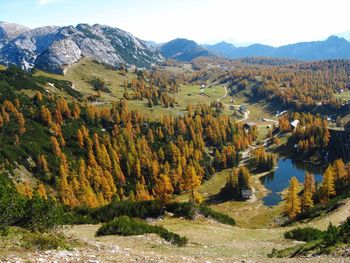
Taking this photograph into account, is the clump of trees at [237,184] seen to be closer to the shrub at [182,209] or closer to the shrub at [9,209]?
the shrub at [182,209]

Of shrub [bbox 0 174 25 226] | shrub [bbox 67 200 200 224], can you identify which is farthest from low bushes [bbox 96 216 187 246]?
shrub [bbox 67 200 200 224]

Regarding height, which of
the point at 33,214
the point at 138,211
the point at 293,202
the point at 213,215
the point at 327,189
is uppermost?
the point at 33,214

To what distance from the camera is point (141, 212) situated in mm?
77000

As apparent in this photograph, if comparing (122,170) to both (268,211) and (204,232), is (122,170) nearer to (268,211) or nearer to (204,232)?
(268,211)

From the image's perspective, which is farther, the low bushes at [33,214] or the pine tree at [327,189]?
the pine tree at [327,189]

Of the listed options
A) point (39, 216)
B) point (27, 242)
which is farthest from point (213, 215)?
point (27, 242)

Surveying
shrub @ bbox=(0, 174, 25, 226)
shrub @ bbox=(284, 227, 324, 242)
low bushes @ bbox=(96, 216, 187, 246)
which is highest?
shrub @ bbox=(0, 174, 25, 226)

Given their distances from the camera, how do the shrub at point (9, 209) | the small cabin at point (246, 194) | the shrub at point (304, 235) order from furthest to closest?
the small cabin at point (246, 194), the shrub at point (304, 235), the shrub at point (9, 209)

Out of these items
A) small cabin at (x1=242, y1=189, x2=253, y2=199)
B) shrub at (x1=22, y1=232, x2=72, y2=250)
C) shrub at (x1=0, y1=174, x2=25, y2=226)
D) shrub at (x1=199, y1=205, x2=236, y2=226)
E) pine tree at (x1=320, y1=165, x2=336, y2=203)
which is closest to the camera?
shrub at (x1=22, y1=232, x2=72, y2=250)

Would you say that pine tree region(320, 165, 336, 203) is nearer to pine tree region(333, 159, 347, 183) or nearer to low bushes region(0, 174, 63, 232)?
pine tree region(333, 159, 347, 183)

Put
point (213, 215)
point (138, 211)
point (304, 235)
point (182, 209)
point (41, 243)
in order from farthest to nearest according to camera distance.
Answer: point (213, 215) < point (182, 209) < point (138, 211) < point (304, 235) < point (41, 243)

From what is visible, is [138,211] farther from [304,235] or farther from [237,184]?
[237,184]

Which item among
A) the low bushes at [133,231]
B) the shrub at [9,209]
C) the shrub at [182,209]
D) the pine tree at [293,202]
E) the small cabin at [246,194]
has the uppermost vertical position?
the shrub at [9,209]

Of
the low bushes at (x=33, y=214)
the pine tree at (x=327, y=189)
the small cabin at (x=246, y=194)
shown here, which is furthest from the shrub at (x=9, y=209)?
the small cabin at (x=246, y=194)
